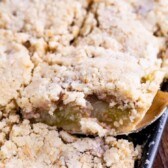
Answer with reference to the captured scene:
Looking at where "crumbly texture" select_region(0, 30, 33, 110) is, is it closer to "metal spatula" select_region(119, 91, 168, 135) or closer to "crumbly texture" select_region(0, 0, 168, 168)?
"crumbly texture" select_region(0, 0, 168, 168)

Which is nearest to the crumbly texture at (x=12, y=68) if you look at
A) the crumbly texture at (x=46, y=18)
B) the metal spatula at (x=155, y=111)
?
the crumbly texture at (x=46, y=18)

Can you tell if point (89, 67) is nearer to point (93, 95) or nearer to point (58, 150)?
point (93, 95)

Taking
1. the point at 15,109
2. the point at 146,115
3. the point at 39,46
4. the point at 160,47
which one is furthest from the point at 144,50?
the point at 15,109

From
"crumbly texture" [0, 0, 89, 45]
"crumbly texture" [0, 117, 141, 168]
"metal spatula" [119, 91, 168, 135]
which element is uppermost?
"crumbly texture" [0, 0, 89, 45]

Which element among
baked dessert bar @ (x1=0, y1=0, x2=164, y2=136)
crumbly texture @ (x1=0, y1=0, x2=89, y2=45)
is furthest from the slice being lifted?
crumbly texture @ (x1=0, y1=0, x2=89, y2=45)

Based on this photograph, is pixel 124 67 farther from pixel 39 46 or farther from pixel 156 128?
pixel 39 46

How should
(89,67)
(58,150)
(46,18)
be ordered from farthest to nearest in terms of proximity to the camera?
(46,18), (89,67), (58,150)

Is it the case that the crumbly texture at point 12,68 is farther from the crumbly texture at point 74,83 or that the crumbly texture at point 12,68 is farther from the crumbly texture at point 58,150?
the crumbly texture at point 58,150

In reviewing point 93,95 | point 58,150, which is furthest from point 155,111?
point 58,150
